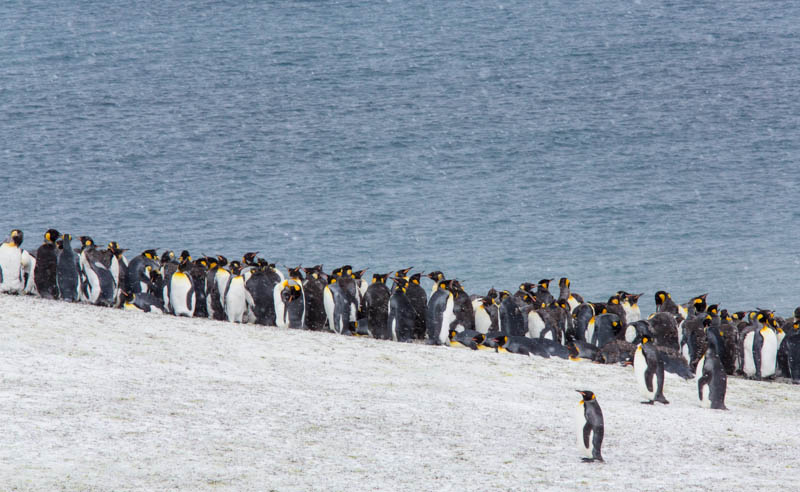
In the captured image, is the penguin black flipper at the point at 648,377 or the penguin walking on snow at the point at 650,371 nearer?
the penguin walking on snow at the point at 650,371

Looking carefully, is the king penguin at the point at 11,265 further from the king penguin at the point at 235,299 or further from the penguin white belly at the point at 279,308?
the penguin white belly at the point at 279,308

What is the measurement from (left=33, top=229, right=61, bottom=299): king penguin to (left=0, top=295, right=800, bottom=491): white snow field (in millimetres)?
1957

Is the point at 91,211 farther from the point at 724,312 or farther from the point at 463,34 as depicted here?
the point at 463,34

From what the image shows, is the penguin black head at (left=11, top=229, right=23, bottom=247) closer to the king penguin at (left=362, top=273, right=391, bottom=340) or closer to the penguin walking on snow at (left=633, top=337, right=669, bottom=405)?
the king penguin at (left=362, top=273, right=391, bottom=340)

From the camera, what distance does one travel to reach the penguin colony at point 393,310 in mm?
13836

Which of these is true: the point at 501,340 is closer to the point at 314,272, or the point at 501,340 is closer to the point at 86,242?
the point at 314,272

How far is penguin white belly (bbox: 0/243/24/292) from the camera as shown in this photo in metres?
15.0

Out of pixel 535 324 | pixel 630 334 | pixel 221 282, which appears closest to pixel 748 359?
pixel 630 334

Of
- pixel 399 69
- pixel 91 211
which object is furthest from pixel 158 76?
pixel 91 211

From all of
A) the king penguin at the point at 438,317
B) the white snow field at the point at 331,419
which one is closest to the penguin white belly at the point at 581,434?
the white snow field at the point at 331,419

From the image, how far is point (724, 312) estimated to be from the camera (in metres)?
15.7

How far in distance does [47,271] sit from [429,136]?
58.6 metres

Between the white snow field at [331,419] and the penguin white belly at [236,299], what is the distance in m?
2.03

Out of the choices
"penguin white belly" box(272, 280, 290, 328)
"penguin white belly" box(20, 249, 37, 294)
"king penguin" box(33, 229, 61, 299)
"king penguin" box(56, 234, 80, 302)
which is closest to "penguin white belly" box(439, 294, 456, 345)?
"penguin white belly" box(272, 280, 290, 328)
